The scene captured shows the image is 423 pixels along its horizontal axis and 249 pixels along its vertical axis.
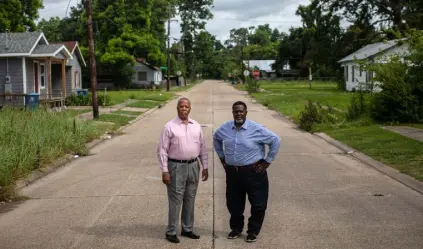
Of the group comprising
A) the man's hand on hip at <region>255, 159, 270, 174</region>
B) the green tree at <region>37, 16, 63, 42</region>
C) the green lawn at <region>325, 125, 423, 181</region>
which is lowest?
the green lawn at <region>325, 125, 423, 181</region>

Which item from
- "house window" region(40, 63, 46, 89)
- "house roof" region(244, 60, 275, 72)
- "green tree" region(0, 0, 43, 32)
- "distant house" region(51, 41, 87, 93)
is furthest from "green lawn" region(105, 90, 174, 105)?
"house roof" region(244, 60, 275, 72)

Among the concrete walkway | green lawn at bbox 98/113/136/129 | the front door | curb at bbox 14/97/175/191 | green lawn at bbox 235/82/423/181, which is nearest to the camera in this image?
the concrete walkway

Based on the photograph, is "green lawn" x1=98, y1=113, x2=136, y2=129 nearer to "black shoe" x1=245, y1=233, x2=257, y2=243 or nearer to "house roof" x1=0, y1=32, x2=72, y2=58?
"house roof" x1=0, y1=32, x2=72, y2=58

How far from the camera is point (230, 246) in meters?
6.49

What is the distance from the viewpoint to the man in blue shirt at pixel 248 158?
255 inches

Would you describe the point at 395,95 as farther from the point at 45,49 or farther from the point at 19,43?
the point at 19,43

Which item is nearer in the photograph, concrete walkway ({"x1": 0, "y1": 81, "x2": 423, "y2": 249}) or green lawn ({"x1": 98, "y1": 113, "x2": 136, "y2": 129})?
concrete walkway ({"x1": 0, "y1": 81, "x2": 423, "y2": 249})

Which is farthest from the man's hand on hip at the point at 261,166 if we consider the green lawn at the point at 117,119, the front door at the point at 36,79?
the front door at the point at 36,79

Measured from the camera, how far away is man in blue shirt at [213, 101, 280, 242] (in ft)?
21.2

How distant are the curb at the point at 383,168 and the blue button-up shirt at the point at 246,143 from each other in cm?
415

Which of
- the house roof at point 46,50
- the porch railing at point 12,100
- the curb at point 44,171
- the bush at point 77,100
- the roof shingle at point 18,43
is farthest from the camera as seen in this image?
the bush at point 77,100

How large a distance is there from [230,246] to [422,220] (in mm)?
2805

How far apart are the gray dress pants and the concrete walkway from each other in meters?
0.31

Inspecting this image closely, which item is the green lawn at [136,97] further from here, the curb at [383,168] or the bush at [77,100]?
the curb at [383,168]
